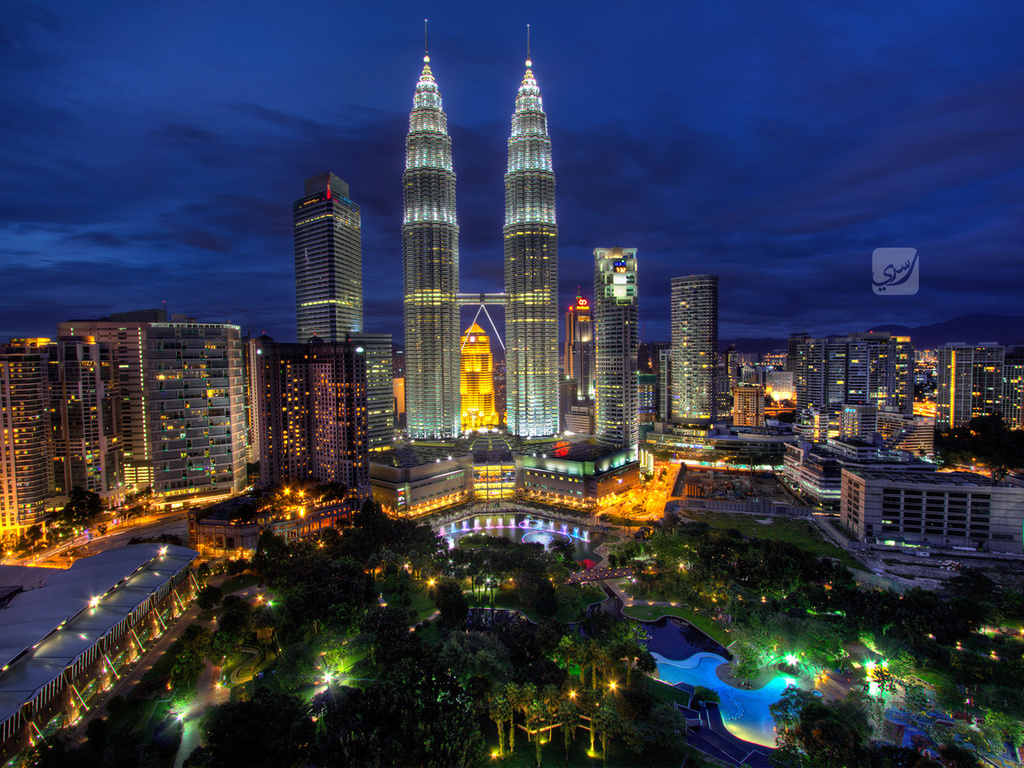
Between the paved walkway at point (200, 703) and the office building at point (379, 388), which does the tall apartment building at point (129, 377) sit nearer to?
the office building at point (379, 388)

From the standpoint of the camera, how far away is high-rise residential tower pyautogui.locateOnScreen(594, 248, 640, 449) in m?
69.9

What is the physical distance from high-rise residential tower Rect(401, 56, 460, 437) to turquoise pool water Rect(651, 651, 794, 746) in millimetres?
58974

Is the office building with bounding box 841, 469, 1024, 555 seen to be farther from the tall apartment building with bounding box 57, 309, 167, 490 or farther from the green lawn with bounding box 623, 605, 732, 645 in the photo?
the tall apartment building with bounding box 57, 309, 167, 490

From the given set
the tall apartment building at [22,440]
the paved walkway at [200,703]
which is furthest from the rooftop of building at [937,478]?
the tall apartment building at [22,440]

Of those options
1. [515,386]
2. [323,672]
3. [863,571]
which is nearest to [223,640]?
[323,672]

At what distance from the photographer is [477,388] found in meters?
99.0

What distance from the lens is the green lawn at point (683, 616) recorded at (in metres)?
30.6

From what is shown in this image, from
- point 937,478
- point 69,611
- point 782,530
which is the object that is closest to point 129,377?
point 69,611

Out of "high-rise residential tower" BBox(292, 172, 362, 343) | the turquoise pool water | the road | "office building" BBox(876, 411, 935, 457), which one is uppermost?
"high-rise residential tower" BBox(292, 172, 362, 343)

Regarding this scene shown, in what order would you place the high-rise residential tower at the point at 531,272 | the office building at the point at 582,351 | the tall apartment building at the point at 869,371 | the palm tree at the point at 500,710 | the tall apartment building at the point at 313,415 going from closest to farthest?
1. the palm tree at the point at 500,710
2. the tall apartment building at the point at 313,415
3. the high-rise residential tower at the point at 531,272
4. the tall apartment building at the point at 869,371
5. the office building at the point at 582,351

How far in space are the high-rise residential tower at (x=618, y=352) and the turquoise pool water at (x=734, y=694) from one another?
134 feet

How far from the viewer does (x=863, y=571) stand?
37938mm

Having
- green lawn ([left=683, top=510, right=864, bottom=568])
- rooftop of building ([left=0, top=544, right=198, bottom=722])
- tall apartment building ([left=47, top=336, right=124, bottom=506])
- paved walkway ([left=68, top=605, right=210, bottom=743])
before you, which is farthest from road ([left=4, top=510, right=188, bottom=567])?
green lawn ([left=683, top=510, right=864, bottom=568])

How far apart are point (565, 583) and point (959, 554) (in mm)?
31546
